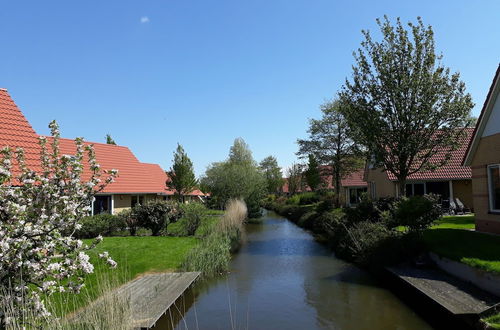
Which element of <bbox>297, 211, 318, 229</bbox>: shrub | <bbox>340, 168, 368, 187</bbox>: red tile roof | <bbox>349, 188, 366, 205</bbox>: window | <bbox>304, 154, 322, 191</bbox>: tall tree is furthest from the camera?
<bbox>349, 188, 366, 205</bbox>: window

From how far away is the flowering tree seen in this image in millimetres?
4133

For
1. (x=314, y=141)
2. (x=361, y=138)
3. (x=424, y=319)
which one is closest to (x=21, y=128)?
(x=424, y=319)

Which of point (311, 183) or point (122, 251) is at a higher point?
point (311, 183)

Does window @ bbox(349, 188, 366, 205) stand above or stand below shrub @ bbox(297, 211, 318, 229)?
above

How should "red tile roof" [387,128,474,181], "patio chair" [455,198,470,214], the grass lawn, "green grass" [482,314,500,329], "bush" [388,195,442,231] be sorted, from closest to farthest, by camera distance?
"green grass" [482,314,500,329] → the grass lawn → "bush" [388,195,442,231] → "patio chair" [455,198,470,214] → "red tile roof" [387,128,474,181]

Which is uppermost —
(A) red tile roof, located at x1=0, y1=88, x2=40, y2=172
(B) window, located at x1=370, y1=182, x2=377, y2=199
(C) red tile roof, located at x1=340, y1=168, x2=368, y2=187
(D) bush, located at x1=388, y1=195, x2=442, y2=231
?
(A) red tile roof, located at x1=0, y1=88, x2=40, y2=172

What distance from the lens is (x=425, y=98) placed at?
17.5m

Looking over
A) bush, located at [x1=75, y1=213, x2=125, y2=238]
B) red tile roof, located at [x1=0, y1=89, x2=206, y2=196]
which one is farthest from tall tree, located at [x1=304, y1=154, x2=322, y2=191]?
bush, located at [x1=75, y1=213, x2=125, y2=238]

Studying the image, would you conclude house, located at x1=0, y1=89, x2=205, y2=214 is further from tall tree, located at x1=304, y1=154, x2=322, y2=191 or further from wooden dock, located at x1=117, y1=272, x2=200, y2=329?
tall tree, located at x1=304, y1=154, x2=322, y2=191

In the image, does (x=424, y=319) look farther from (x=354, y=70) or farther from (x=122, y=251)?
(x=354, y=70)

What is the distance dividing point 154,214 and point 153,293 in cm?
1011

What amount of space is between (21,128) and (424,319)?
1125 centimetres

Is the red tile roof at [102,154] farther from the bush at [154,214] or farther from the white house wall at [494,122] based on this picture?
the white house wall at [494,122]

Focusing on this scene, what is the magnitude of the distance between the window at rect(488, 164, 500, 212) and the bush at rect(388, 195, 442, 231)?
224cm
